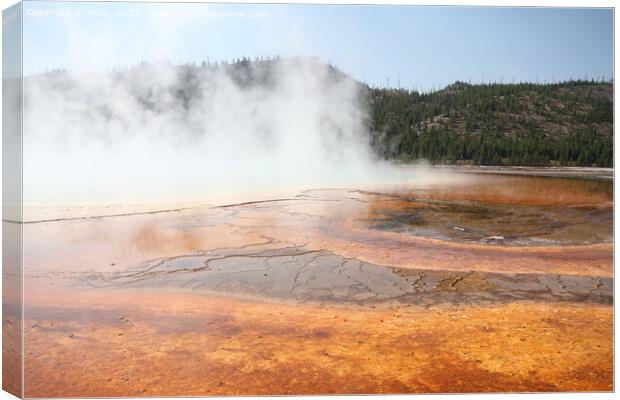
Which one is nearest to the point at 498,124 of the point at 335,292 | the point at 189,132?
the point at 335,292

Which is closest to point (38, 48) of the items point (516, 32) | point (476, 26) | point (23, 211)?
point (23, 211)

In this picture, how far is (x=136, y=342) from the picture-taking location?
10.3 ft

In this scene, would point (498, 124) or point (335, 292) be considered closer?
point (335, 292)

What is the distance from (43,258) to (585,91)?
11.7 ft

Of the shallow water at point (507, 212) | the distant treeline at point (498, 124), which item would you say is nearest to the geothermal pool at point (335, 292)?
the shallow water at point (507, 212)

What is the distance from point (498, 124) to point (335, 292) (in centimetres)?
164

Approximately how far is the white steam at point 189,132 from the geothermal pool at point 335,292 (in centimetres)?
17

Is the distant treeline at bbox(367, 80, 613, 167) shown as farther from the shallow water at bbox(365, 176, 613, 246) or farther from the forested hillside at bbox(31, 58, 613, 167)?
the shallow water at bbox(365, 176, 613, 246)

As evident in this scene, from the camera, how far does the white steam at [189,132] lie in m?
3.20

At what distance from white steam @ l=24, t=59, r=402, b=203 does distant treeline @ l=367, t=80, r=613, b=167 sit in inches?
8.6

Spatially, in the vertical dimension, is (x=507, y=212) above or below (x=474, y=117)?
below

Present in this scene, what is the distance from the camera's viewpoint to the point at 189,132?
134 inches

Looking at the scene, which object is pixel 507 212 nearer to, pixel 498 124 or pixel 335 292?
pixel 498 124

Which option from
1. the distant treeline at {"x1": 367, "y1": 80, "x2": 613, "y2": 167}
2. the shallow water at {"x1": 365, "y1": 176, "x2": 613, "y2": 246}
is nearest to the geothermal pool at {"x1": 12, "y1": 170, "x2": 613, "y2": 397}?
the shallow water at {"x1": 365, "y1": 176, "x2": 613, "y2": 246}
